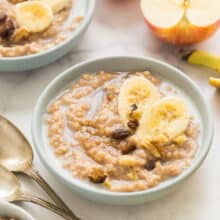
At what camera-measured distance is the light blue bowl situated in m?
1.46

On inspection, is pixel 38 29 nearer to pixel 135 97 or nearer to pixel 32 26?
pixel 32 26

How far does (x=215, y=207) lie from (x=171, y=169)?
166 mm

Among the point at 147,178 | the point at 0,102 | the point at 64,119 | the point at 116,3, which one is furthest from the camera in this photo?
the point at 116,3

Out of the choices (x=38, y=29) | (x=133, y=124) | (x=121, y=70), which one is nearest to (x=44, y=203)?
(x=133, y=124)

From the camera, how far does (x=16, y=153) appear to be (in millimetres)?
1623

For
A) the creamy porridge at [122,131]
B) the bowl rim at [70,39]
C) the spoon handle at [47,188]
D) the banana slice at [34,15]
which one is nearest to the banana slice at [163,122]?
the creamy porridge at [122,131]

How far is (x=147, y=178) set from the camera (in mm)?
1486

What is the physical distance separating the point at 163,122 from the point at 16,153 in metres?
0.39

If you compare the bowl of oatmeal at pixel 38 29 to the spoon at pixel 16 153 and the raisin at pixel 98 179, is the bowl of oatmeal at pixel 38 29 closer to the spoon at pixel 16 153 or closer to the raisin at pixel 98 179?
the spoon at pixel 16 153

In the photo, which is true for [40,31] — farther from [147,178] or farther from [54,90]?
[147,178]

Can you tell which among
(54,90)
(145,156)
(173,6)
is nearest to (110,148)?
(145,156)

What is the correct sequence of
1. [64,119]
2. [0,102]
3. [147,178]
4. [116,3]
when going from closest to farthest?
[147,178], [64,119], [0,102], [116,3]

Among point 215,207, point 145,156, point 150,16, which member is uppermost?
point 150,16

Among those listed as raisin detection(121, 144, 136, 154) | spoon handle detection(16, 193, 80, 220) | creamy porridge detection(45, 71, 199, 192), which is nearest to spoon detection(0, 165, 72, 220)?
spoon handle detection(16, 193, 80, 220)
